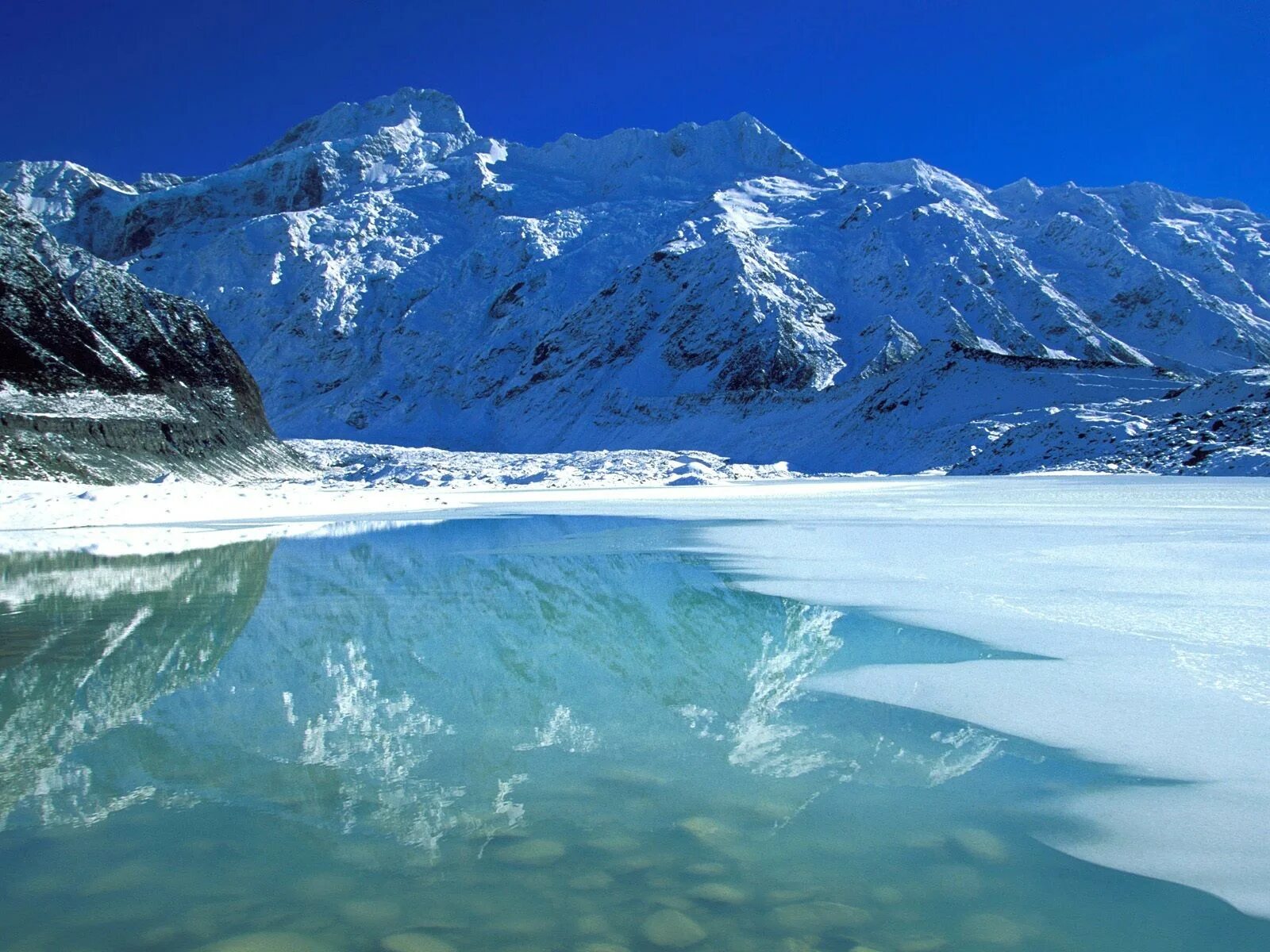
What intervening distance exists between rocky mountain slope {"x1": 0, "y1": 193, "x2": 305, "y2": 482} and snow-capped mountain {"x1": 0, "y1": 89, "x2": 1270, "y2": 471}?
4227 centimetres

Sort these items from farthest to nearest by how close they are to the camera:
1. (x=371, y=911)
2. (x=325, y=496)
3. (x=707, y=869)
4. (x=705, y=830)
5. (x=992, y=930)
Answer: (x=325, y=496) < (x=705, y=830) < (x=707, y=869) < (x=371, y=911) < (x=992, y=930)

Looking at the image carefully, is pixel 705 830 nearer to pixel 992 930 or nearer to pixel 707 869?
pixel 707 869

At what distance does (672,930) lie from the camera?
3.55m

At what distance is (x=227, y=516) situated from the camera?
27.1 m

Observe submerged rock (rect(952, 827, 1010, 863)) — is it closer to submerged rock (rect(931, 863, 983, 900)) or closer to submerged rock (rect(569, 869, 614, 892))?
submerged rock (rect(931, 863, 983, 900))

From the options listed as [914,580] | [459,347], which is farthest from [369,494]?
[459,347]

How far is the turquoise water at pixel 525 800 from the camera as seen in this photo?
360 cm

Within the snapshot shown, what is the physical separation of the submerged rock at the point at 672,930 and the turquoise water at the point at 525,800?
0.02 meters

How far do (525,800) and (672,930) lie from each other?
1.50 m

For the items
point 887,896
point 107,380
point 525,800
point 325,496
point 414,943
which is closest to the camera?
point 414,943

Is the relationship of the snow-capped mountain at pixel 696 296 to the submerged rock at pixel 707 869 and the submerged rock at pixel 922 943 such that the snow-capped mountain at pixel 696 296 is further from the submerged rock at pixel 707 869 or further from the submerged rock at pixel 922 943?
the submerged rock at pixel 922 943

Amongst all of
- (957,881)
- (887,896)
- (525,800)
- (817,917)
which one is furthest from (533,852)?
(957,881)

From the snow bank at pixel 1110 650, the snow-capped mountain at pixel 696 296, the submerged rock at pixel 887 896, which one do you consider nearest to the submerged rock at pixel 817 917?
the submerged rock at pixel 887 896

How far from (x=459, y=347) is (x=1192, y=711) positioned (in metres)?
118
